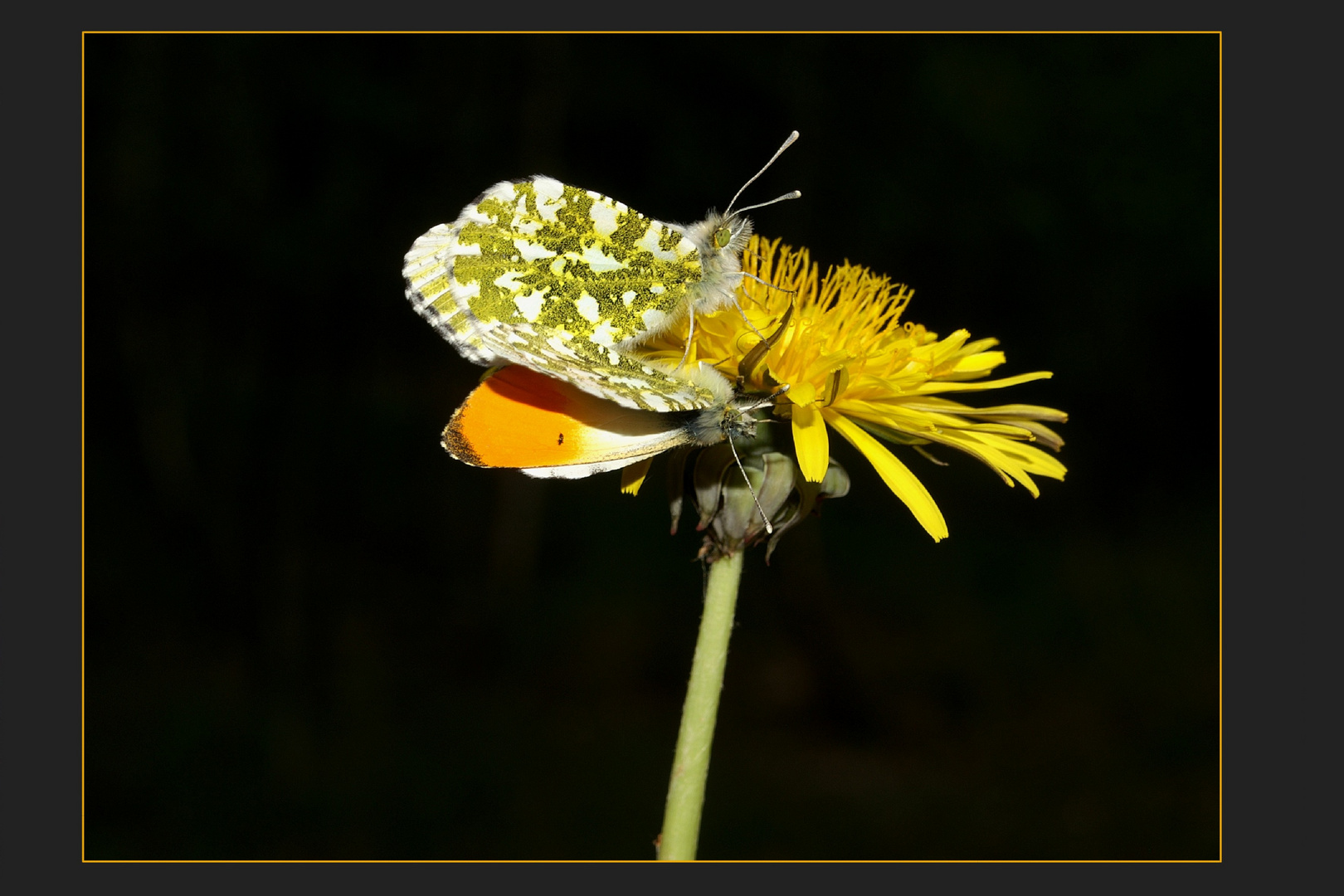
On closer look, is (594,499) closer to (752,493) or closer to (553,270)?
(553,270)

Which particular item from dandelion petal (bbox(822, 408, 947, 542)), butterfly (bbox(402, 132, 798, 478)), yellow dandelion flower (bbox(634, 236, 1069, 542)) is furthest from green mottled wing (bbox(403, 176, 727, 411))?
dandelion petal (bbox(822, 408, 947, 542))

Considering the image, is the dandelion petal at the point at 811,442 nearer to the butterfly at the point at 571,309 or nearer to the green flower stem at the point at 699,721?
the butterfly at the point at 571,309

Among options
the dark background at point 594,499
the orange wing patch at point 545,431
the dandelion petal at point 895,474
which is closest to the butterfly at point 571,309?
the orange wing patch at point 545,431

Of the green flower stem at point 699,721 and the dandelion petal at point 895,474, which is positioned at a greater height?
the dandelion petal at point 895,474

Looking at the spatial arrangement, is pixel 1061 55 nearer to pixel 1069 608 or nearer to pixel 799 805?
pixel 1069 608

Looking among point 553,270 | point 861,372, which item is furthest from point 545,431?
point 861,372

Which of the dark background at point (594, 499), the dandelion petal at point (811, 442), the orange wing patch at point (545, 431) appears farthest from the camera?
the dark background at point (594, 499)

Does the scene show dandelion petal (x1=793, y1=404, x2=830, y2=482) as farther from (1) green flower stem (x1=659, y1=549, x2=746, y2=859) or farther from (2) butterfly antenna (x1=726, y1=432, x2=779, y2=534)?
(1) green flower stem (x1=659, y1=549, x2=746, y2=859)
